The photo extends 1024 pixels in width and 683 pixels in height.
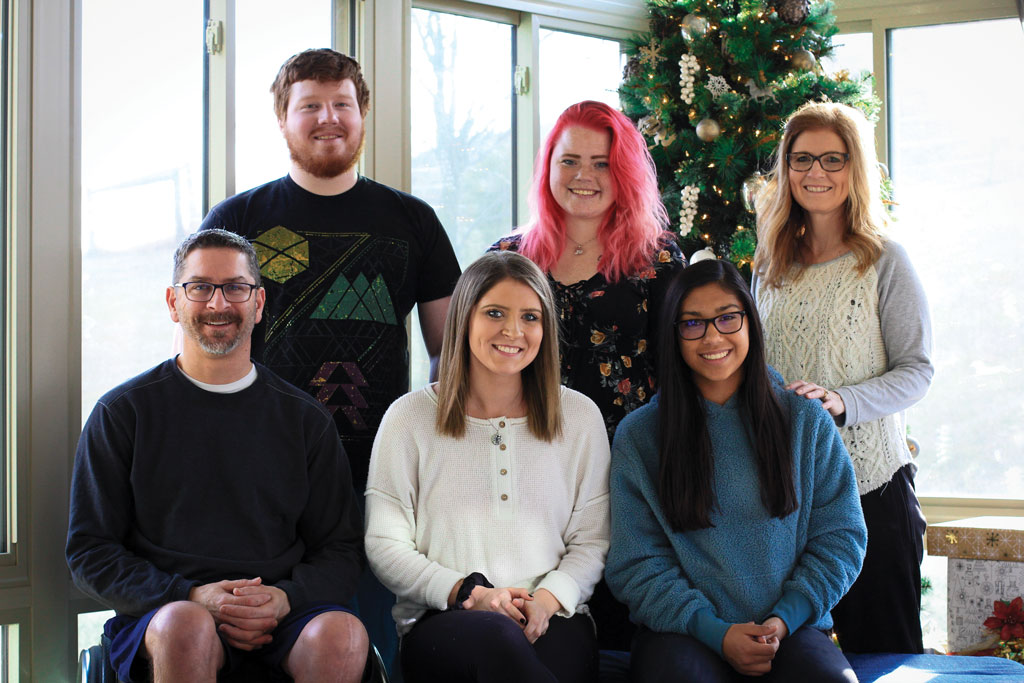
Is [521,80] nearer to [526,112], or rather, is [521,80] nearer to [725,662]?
[526,112]

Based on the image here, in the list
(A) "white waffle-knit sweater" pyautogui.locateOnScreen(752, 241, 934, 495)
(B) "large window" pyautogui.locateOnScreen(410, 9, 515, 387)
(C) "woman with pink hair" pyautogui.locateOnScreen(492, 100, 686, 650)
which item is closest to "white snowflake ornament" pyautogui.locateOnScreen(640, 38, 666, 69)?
(B) "large window" pyautogui.locateOnScreen(410, 9, 515, 387)

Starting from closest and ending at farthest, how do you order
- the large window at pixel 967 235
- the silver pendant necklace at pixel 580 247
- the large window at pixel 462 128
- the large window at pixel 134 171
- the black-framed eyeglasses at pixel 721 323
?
the black-framed eyeglasses at pixel 721 323 < the silver pendant necklace at pixel 580 247 < the large window at pixel 134 171 < the large window at pixel 462 128 < the large window at pixel 967 235

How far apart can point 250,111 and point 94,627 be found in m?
1.60

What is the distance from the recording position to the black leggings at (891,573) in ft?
7.07

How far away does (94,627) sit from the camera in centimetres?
267

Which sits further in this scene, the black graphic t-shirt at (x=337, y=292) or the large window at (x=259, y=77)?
the large window at (x=259, y=77)

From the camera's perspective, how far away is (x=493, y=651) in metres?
1.74

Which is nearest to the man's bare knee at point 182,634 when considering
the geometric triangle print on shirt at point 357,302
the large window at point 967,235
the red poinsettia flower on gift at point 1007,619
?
the geometric triangle print on shirt at point 357,302

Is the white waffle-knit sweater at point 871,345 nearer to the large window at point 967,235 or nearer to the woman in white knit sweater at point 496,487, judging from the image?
the woman in white knit sweater at point 496,487

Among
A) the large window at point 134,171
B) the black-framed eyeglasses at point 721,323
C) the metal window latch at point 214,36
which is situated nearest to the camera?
the black-framed eyeglasses at point 721,323

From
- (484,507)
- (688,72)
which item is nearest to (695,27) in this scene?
(688,72)

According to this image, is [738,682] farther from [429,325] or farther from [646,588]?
[429,325]

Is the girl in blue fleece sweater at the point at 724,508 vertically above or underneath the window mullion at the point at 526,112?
underneath

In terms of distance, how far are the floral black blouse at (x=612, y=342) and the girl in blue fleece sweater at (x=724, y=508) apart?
157 mm
